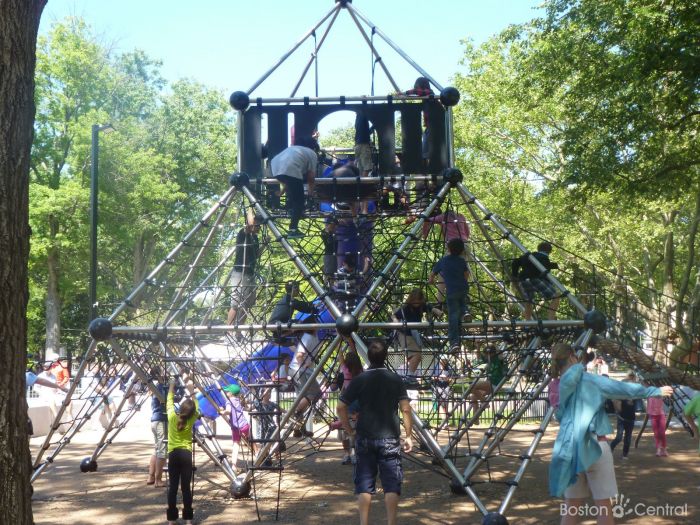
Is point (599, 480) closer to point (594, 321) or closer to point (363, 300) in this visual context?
point (594, 321)

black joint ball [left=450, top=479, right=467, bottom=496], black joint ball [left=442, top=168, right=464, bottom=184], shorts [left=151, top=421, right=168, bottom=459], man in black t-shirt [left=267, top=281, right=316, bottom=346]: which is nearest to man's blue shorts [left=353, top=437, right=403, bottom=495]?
man in black t-shirt [left=267, top=281, right=316, bottom=346]

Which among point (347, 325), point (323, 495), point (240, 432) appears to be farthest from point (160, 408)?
point (347, 325)

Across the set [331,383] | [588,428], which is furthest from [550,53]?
[588,428]

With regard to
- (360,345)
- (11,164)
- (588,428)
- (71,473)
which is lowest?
(71,473)

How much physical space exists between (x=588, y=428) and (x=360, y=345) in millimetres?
2938

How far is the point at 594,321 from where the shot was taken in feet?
28.6

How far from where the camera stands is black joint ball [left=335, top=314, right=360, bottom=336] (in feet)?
26.9

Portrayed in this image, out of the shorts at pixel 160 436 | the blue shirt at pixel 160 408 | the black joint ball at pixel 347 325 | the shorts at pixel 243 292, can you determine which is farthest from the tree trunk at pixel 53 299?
the black joint ball at pixel 347 325

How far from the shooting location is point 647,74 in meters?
14.1

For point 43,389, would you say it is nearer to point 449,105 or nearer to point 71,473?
point 71,473

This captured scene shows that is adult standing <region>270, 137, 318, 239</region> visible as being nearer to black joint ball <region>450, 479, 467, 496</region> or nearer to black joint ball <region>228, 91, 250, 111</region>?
black joint ball <region>228, 91, 250, 111</region>

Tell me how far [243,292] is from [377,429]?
386 centimetres

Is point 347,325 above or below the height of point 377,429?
above

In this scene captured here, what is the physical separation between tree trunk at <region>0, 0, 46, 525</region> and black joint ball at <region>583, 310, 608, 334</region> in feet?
19.9
